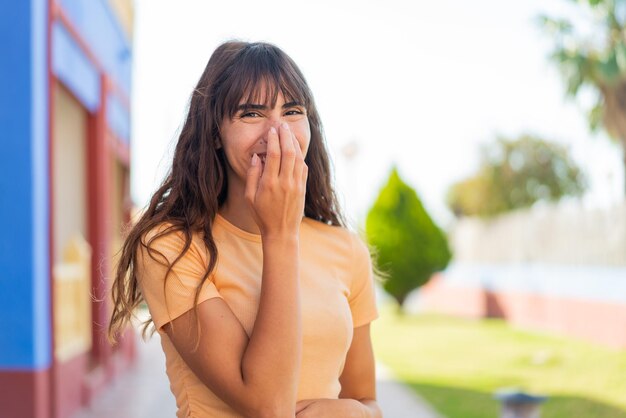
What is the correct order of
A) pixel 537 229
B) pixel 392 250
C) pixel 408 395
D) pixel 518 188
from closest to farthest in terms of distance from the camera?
pixel 408 395, pixel 537 229, pixel 392 250, pixel 518 188

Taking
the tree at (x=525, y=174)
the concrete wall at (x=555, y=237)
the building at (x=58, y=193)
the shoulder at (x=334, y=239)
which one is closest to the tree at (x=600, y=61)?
the concrete wall at (x=555, y=237)

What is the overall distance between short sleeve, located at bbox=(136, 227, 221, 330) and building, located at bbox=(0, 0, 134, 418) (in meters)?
0.62

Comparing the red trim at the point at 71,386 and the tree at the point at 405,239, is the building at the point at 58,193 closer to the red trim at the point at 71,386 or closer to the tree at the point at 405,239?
the red trim at the point at 71,386

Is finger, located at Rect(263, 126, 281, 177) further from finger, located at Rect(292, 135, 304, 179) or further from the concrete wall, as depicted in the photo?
the concrete wall

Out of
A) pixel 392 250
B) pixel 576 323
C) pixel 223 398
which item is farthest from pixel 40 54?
pixel 392 250

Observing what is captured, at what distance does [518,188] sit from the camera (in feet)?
129

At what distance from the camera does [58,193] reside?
9922 millimetres

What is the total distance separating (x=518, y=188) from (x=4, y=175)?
35.3m

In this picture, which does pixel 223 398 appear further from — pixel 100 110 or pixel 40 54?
pixel 100 110

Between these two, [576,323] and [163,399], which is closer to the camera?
[163,399]

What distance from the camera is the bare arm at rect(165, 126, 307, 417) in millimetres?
1891

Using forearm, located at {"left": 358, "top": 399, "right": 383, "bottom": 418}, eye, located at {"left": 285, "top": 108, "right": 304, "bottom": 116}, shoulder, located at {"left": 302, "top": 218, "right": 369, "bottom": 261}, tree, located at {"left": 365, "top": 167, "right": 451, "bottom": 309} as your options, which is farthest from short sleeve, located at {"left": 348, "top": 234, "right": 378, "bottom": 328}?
tree, located at {"left": 365, "top": 167, "right": 451, "bottom": 309}

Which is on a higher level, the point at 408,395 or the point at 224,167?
the point at 224,167

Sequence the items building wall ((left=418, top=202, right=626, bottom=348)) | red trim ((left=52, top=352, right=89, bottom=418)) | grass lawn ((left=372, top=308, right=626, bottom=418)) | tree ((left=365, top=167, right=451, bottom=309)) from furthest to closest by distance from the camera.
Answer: tree ((left=365, top=167, right=451, bottom=309)), building wall ((left=418, top=202, right=626, bottom=348)), grass lawn ((left=372, top=308, right=626, bottom=418)), red trim ((left=52, top=352, right=89, bottom=418))
